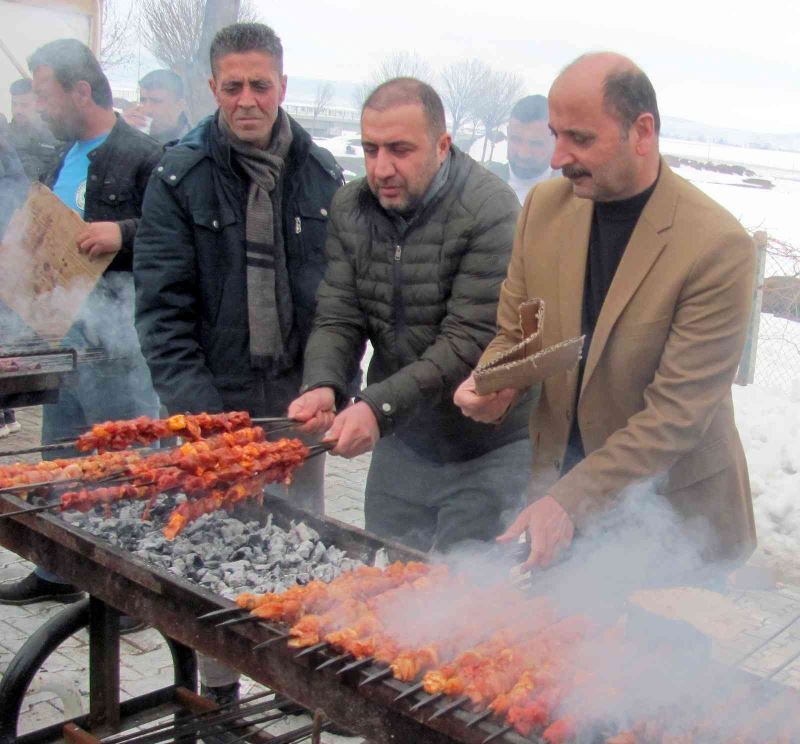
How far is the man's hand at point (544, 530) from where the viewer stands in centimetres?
278

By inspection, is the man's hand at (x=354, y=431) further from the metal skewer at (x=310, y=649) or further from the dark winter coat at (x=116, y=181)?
the dark winter coat at (x=116, y=181)

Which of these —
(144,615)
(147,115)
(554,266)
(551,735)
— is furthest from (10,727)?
(147,115)

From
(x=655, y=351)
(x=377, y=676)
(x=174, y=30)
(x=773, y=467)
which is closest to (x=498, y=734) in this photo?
(x=377, y=676)

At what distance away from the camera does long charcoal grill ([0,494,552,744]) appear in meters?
2.40

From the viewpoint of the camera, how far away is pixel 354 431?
3.52 metres

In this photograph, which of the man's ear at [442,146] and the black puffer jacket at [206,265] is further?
the black puffer jacket at [206,265]

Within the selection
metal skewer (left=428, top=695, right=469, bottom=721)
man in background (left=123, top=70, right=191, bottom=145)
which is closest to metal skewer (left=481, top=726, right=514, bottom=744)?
metal skewer (left=428, top=695, right=469, bottom=721)

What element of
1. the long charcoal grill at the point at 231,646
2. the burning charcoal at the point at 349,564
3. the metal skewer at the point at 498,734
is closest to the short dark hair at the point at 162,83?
the long charcoal grill at the point at 231,646

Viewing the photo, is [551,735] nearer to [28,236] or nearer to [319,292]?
[319,292]

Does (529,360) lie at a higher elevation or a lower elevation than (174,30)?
lower

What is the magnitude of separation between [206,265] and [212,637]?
1.97 m

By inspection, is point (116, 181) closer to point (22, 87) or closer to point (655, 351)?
point (655, 351)

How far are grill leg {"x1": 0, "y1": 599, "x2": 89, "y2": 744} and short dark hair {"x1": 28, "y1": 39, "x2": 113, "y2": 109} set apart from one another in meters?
2.92

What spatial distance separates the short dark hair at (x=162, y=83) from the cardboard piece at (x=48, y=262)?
395 cm
